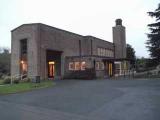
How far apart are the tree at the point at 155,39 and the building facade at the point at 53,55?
7.96 metres

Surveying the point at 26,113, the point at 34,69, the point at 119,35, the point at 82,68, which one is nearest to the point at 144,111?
the point at 26,113

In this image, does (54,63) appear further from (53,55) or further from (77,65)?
(77,65)

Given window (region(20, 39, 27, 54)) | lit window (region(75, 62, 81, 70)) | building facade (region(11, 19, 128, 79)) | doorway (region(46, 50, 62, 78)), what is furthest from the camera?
doorway (region(46, 50, 62, 78))

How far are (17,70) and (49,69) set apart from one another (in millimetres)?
5288

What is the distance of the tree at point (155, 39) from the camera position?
3314 centimetres

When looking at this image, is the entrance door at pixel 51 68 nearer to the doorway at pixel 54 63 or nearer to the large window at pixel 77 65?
the doorway at pixel 54 63

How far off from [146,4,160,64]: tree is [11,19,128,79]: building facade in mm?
7965

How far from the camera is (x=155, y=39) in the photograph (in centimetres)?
3362

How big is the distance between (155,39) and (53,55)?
14.9 meters

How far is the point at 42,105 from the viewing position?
12977mm

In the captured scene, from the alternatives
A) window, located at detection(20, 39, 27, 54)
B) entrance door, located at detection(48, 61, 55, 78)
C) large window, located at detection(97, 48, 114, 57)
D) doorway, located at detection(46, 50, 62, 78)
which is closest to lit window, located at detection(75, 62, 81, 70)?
doorway, located at detection(46, 50, 62, 78)

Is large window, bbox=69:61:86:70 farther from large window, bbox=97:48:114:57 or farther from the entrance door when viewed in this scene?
large window, bbox=97:48:114:57

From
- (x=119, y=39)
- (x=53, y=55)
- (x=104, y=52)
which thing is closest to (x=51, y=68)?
(x=53, y=55)

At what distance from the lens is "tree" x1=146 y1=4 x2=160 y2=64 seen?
109 feet
